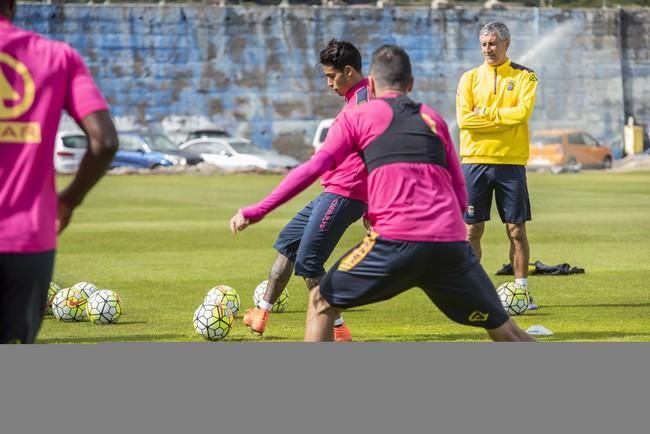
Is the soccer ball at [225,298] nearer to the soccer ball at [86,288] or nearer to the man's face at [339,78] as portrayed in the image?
the soccer ball at [86,288]

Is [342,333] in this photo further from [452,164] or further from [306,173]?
[306,173]

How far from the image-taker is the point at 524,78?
13156mm

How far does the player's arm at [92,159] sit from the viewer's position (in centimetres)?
614

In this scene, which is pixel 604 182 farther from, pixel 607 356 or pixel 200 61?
pixel 607 356

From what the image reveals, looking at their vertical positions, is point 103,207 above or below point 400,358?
below

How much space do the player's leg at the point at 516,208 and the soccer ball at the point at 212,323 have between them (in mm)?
3116

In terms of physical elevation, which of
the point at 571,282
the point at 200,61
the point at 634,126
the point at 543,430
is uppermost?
the point at 543,430

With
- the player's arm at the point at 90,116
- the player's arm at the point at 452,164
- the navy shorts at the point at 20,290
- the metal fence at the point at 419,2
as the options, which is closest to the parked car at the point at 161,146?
the metal fence at the point at 419,2

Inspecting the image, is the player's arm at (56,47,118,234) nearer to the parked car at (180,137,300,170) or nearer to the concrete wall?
the parked car at (180,137,300,170)

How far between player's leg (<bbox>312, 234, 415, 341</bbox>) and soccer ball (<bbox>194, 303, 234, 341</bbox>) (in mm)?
3089

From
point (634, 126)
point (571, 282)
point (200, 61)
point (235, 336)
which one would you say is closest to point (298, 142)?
point (200, 61)

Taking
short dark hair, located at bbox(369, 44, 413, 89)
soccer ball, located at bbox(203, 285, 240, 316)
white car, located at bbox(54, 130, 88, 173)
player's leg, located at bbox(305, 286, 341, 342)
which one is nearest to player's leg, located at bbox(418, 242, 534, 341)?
player's leg, located at bbox(305, 286, 341, 342)

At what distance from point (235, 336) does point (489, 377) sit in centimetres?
445

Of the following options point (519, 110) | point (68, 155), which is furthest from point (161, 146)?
point (519, 110)
